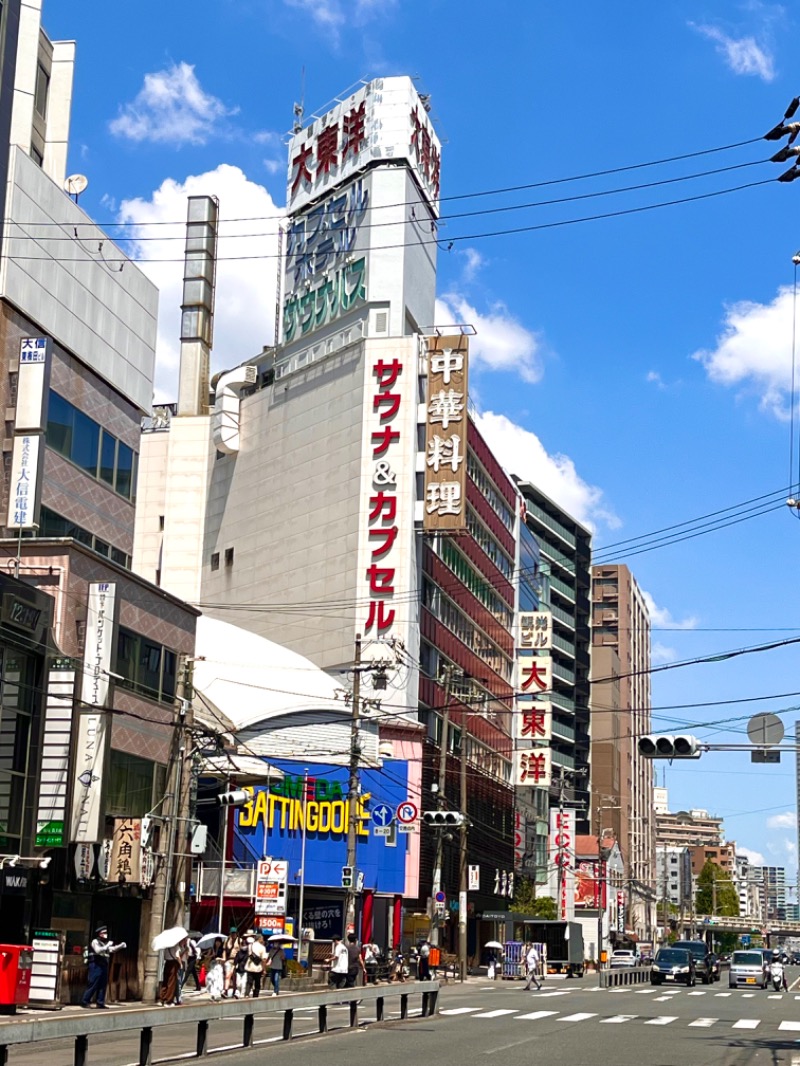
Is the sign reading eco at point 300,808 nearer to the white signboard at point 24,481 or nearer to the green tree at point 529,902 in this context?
the white signboard at point 24,481

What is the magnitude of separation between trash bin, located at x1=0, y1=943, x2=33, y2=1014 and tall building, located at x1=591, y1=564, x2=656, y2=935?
13206 centimetres

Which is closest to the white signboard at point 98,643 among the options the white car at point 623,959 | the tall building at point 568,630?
the white car at point 623,959

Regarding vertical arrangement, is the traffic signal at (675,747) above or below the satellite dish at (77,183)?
below

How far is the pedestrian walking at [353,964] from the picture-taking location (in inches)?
1674

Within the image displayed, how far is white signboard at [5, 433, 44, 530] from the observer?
40.2 m

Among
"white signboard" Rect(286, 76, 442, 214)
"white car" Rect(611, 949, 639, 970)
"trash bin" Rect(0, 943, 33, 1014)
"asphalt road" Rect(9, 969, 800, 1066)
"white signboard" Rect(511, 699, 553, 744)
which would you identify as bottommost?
"white car" Rect(611, 949, 639, 970)

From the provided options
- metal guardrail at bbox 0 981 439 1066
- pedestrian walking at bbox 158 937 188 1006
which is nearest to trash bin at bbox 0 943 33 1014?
metal guardrail at bbox 0 981 439 1066

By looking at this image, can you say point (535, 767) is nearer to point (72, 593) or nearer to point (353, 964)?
point (353, 964)

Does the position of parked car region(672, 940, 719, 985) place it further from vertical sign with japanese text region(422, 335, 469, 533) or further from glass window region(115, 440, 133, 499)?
glass window region(115, 440, 133, 499)

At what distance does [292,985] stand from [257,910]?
2.80m

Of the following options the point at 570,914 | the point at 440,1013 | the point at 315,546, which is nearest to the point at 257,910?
the point at 440,1013

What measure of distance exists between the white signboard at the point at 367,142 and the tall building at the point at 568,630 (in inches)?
2376

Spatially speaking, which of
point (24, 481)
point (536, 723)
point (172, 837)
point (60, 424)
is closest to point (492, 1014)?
point (172, 837)

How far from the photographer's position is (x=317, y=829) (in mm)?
67562
